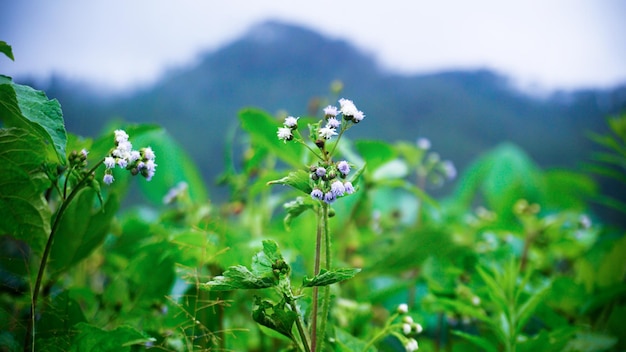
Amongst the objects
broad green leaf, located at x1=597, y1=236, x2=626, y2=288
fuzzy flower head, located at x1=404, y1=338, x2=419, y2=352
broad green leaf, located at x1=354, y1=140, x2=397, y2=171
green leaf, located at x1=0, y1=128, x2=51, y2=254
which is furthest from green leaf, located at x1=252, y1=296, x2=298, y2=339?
broad green leaf, located at x1=597, y1=236, x2=626, y2=288

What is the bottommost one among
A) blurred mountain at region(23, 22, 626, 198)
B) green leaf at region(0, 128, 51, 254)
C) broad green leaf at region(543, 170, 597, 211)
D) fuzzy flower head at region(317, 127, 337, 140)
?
green leaf at region(0, 128, 51, 254)

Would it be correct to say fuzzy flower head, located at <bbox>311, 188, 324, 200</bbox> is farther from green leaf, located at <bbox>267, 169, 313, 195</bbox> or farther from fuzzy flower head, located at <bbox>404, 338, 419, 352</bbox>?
fuzzy flower head, located at <bbox>404, 338, 419, 352</bbox>

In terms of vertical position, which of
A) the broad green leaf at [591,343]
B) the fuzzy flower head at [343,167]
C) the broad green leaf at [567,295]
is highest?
the fuzzy flower head at [343,167]

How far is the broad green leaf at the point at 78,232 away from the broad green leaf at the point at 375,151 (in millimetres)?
308

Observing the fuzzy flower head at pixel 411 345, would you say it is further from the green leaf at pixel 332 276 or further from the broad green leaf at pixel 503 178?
the broad green leaf at pixel 503 178

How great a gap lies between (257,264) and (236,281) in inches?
0.9

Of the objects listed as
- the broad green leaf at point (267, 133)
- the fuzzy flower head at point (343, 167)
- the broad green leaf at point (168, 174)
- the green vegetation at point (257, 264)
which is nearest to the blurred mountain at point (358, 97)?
the broad green leaf at point (168, 174)

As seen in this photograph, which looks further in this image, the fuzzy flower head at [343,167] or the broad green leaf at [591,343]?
the broad green leaf at [591,343]

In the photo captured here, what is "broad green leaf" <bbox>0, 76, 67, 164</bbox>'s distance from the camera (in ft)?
1.03

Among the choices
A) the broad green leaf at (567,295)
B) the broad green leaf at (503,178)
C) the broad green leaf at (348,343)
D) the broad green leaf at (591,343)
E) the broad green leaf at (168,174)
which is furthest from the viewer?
the broad green leaf at (503,178)

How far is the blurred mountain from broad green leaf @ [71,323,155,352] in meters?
Result: 0.88

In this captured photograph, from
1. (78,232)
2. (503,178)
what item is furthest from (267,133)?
(503,178)

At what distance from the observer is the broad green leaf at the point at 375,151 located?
60 centimetres

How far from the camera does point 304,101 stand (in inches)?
56.1
